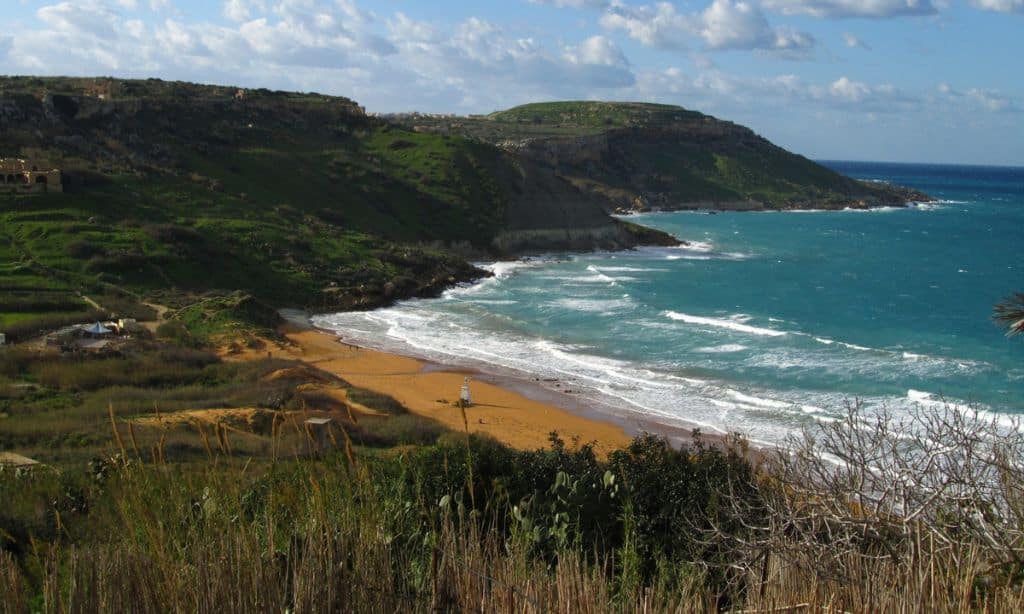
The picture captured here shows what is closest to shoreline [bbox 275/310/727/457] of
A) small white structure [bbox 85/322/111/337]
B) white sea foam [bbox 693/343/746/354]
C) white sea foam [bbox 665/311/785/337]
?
small white structure [bbox 85/322/111/337]

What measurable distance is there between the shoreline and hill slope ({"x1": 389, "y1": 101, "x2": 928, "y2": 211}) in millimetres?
77782

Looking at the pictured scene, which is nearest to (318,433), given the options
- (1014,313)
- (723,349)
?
(1014,313)

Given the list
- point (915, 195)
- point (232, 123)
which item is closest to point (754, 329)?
point (232, 123)

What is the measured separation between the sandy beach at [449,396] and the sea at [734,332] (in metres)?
1.33

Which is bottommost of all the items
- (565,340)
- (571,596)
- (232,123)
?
(565,340)

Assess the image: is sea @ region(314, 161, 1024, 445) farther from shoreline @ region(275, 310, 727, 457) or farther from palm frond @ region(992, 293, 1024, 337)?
palm frond @ region(992, 293, 1024, 337)

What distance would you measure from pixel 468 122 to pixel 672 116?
39.4m

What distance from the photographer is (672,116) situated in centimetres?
15712

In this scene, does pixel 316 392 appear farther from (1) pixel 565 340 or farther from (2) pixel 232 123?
(2) pixel 232 123

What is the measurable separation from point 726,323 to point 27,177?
1496 inches

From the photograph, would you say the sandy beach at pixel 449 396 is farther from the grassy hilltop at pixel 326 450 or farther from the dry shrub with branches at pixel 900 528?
the dry shrub with branches at pixel 900 528

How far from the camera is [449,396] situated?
1209 inches

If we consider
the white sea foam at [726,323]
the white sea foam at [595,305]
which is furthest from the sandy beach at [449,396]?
the white sea foam at [726,323]

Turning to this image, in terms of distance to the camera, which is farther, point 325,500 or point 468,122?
point 468,122
